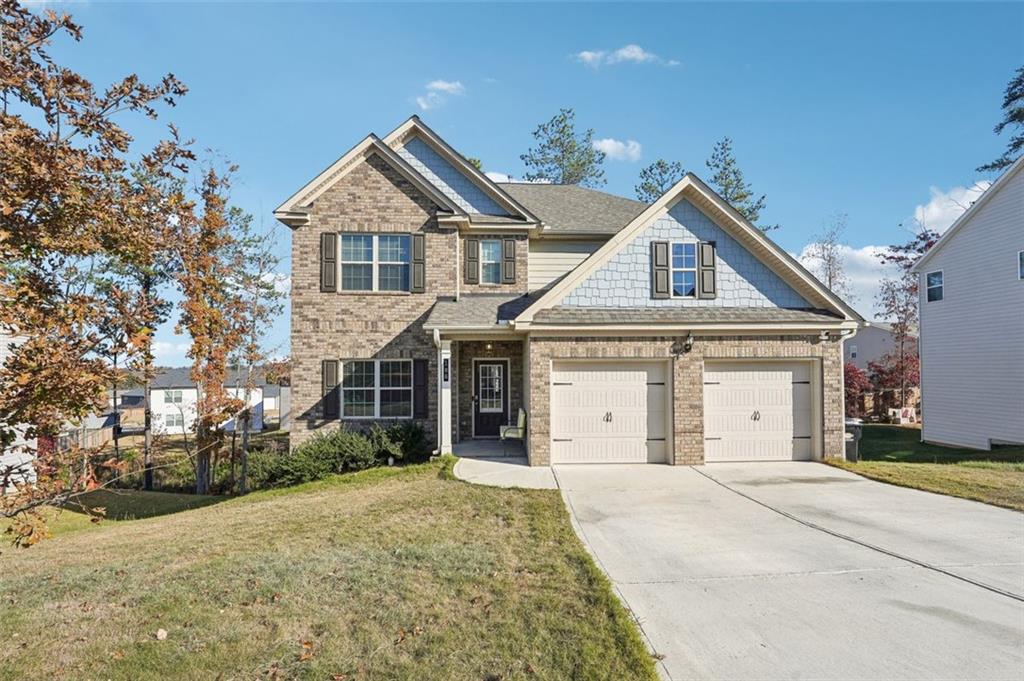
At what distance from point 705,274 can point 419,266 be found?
24.0ft

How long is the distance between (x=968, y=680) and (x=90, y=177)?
7359 mm

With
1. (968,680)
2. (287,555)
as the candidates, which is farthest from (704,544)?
(287,555)

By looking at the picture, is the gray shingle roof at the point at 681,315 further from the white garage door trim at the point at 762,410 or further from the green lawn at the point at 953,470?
the green lawn at the point at 953,470

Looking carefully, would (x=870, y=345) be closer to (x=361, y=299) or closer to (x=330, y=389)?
(x=361, y=299)

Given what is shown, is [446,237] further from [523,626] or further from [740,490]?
[523,626]

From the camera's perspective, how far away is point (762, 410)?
1194 cm

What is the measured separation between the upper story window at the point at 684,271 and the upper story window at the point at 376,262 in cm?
697

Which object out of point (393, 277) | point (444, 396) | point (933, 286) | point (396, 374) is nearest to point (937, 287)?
point (933, 286)

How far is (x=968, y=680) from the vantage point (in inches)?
150

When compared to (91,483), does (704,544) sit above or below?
below

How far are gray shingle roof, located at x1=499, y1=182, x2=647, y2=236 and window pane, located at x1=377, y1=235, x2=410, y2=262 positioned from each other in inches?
168

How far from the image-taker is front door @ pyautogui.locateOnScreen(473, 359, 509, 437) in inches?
601

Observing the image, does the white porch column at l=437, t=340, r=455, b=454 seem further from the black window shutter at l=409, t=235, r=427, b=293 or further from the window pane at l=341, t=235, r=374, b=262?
A: the window pane at l=341, t=235, r=374, b=262

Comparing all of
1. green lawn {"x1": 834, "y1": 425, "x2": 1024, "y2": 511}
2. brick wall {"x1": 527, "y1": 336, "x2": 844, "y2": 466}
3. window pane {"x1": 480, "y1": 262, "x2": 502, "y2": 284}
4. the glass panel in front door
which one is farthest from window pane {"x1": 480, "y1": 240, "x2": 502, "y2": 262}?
green lawn {"x1": 834, "y1": 425, "x2": 1024, "y2": 511}
